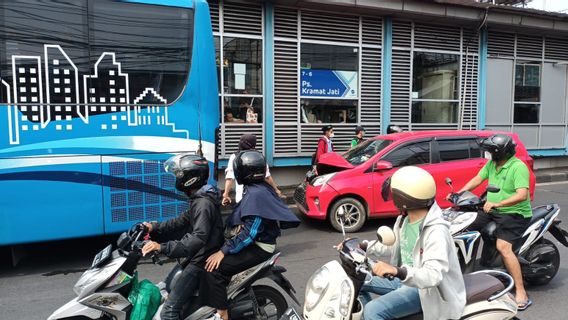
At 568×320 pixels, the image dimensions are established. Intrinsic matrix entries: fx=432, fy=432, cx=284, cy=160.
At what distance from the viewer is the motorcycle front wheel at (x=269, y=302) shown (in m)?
3.37

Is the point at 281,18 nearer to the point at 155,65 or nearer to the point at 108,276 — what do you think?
the point at 155,65

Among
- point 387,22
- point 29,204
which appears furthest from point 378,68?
point 29,204

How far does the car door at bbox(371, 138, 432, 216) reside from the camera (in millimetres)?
7117

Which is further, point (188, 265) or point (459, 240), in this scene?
point (459, 240)

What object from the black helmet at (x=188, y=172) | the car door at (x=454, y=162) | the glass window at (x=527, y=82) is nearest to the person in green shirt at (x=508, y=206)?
the black helmet at (x=188, y=172)

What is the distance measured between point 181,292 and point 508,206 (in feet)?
10.1

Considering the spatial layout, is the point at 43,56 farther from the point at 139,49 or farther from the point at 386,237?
the point at 386,237

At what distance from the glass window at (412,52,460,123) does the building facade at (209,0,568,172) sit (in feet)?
0.10

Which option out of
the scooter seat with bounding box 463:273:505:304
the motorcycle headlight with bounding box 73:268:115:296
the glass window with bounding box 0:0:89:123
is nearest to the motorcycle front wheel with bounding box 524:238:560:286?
the scooter seat with bounding box 463:273:505:304

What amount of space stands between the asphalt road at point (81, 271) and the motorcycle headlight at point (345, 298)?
2043 millimetres

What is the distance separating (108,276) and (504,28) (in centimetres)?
1354

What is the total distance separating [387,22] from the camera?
11336 millimetres

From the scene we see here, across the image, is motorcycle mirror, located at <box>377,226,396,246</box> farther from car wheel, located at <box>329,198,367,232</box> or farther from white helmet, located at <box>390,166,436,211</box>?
car wheel, located at <box>329,198,367,232</box>

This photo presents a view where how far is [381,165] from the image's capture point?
6953 millimetres
